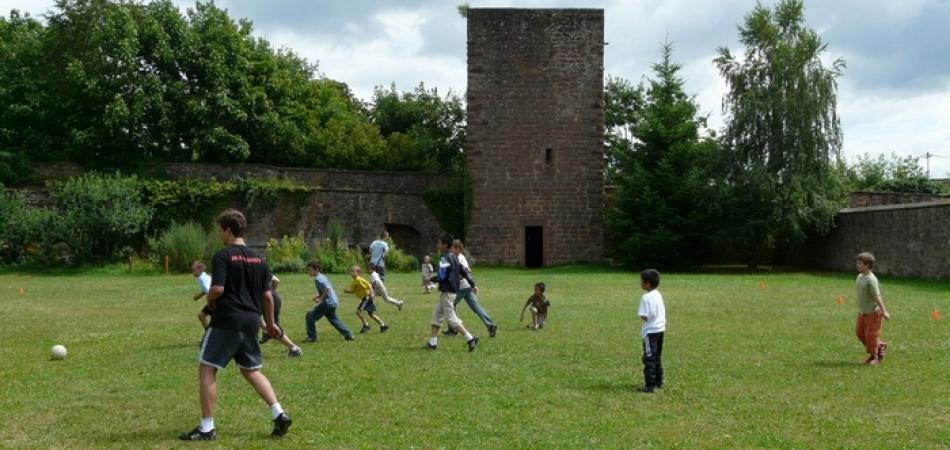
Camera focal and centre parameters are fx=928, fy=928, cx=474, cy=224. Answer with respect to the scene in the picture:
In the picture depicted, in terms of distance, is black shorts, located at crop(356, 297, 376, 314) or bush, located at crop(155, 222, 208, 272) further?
bush, located at crop(155, 222, 208, 272)

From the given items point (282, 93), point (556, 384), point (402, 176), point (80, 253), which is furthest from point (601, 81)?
point (556, 384)

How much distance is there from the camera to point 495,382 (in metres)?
9.59

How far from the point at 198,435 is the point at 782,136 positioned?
2945 cm

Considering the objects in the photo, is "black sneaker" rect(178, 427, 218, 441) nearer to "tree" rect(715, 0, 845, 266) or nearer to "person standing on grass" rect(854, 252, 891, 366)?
"person standing on grass" rect(854, 252, 891, 366)

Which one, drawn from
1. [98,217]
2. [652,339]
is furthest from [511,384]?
[98,217]

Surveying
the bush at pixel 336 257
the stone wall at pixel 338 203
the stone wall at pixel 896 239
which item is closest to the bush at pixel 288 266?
the bush at pixel 336 257

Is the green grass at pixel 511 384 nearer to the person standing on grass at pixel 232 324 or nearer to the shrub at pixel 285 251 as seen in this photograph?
the person standing on grass at pixel 232 324

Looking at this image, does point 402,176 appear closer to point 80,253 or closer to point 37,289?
point 80,253

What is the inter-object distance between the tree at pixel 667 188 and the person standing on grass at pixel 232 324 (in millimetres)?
26511

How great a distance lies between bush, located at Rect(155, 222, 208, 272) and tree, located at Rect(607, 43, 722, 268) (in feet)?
47.6

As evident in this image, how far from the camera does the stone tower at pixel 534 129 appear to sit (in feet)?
115

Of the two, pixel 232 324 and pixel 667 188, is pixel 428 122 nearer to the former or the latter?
pixel 667 188

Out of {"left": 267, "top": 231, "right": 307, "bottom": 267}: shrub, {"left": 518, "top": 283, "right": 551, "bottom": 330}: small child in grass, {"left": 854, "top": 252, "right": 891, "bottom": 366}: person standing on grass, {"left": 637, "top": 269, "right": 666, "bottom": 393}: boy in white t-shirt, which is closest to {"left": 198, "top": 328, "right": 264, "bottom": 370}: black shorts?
{"left": 637, "top": 269, "right": 666, "bottom": 393}: boy in white t-shirt

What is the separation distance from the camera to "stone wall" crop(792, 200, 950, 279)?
86.8ft
